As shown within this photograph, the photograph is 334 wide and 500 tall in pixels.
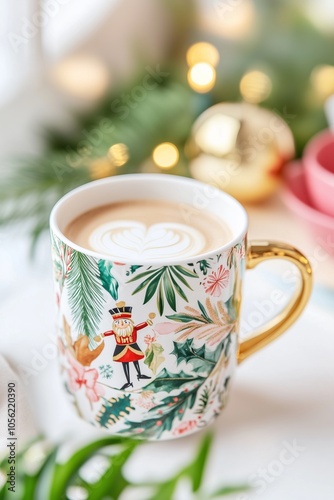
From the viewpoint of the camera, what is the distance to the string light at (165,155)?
790mm

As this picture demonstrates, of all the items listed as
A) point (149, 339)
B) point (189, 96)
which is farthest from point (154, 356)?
point (189, 96)

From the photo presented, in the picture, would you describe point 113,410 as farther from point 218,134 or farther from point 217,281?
point 218,134

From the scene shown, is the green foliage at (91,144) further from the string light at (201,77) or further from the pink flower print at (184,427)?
the pink flower print at (184,427)

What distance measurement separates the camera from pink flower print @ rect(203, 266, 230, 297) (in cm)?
47

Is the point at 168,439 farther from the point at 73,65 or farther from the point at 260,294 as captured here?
the point at 73,65

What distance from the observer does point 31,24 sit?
89 centimetres

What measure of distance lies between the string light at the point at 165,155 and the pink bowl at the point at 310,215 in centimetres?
12

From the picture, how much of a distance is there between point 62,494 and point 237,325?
16cm

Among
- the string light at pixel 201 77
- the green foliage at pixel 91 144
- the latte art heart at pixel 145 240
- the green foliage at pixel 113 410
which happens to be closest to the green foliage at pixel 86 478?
the green foliage at pixel 113 410

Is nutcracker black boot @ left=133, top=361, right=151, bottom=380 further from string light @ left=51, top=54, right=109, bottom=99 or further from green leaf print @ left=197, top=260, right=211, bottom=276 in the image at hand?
string light @ left=51, top=54, right=109, bottom=99

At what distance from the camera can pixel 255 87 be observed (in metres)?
0.90

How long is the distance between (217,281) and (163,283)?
0.13ft

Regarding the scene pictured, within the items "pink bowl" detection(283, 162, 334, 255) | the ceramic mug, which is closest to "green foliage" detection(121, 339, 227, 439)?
the ceramic mug

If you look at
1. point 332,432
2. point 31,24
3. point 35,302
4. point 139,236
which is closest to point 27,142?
point 31,24
